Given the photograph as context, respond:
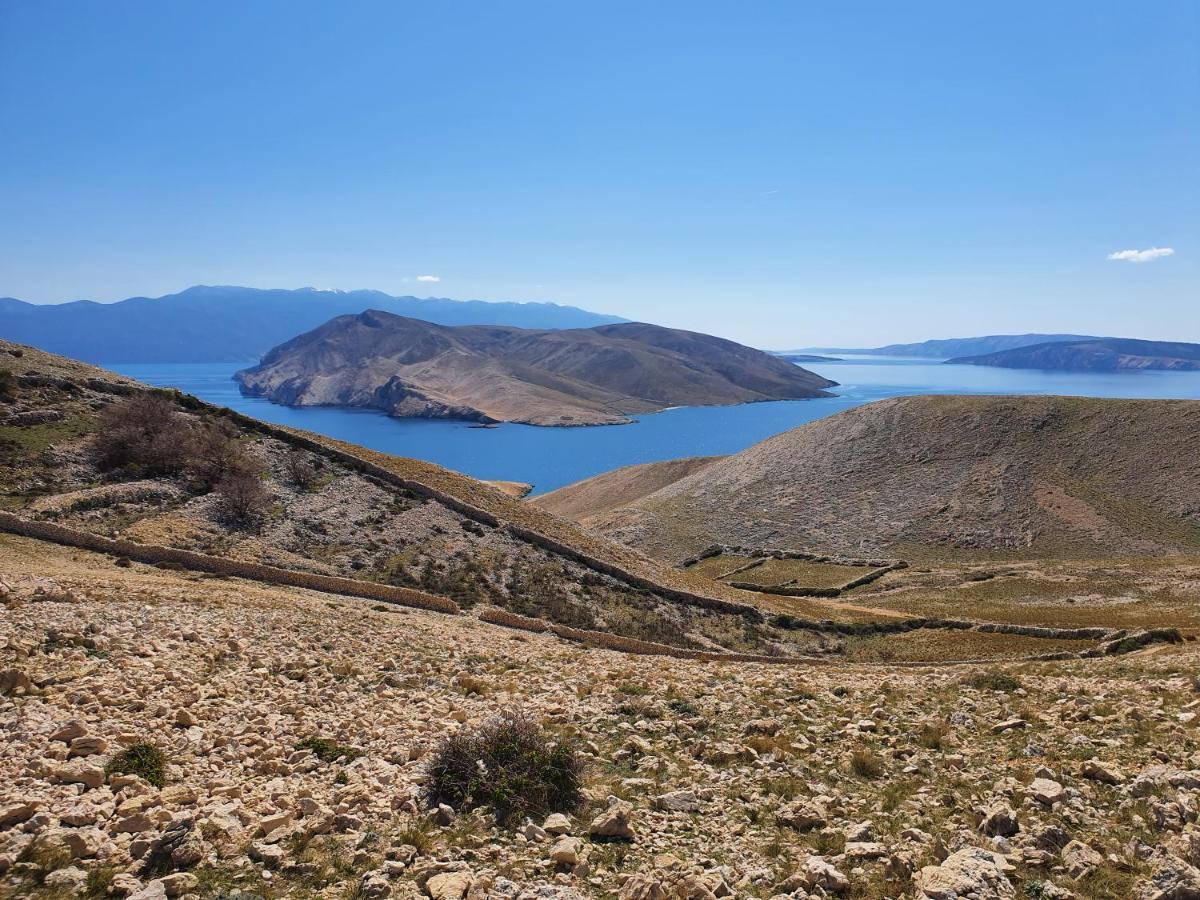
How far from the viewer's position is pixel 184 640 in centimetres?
1375

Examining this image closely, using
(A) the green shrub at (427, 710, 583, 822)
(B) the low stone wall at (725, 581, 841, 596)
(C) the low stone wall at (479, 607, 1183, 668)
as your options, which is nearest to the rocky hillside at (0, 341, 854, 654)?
(C) the low stone wall at (479, 607, 1183, 668)

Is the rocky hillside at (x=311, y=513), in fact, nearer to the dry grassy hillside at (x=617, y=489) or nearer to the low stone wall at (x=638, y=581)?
the low stone wall at (x=638, y=581)

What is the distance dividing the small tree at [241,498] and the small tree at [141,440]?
2.90m

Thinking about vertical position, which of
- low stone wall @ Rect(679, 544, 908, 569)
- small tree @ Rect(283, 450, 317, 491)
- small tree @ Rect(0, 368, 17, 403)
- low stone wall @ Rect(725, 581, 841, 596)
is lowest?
low stone wall @ Rect(679, 544, 908, 569)

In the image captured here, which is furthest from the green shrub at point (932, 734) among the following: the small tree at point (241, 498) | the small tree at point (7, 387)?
the small tree at point (7, 387)

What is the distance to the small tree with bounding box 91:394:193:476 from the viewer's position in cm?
3083

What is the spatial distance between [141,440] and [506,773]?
3062cm

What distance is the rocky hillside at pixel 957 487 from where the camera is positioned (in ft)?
205

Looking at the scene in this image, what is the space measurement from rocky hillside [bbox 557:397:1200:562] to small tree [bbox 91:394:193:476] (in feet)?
146

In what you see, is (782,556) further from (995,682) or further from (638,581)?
(995,682)

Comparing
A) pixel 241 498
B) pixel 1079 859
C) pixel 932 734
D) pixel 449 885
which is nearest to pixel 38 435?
pixel 241 498

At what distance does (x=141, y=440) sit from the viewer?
104 feet

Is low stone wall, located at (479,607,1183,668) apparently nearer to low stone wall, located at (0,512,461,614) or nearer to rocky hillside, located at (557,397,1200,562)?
low stone wall, located at (0,512,461,614)

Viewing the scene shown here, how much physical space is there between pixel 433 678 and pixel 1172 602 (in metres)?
41.1
